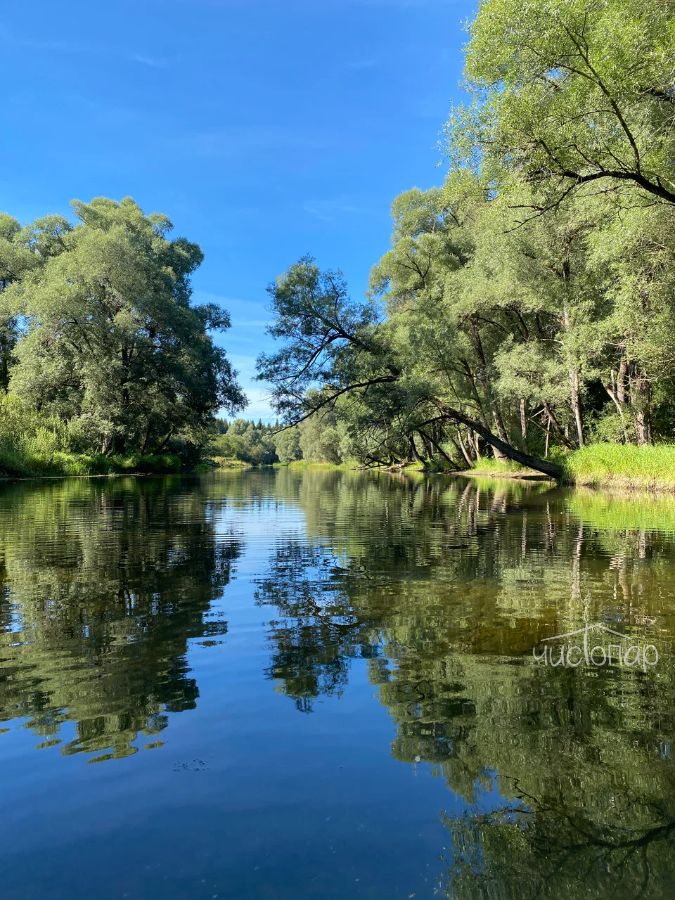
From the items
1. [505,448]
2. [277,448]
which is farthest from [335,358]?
[277,448]

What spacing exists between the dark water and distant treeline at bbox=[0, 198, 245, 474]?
110 feet

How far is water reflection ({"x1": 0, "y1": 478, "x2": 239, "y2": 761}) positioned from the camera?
4.29 m

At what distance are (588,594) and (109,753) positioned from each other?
20.6ft

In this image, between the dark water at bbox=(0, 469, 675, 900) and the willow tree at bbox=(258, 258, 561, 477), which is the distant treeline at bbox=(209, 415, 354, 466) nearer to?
the willow tree at bbox=(258, 258, 561, 477)

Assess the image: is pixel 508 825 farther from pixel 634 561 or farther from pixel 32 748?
pixel 634 561

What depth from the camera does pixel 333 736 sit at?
399cm

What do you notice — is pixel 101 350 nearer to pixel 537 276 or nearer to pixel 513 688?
pixel 537 276

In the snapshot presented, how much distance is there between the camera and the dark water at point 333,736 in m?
2.71

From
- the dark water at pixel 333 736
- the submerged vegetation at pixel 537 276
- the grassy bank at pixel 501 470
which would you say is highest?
the submerged vegetation at pixel 537 276

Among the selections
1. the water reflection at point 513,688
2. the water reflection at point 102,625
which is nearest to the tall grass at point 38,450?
the water reflection at point 102,625

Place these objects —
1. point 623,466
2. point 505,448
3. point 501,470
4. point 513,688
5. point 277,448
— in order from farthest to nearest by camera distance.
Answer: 1. point 277,448
2. point 501,470
3. point 505,448
4. point 623,466
5. point 513,688

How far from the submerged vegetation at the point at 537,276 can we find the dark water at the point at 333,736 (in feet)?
30.9

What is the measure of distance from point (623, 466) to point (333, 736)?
25.7 m

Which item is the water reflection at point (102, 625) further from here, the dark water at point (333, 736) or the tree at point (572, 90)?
the tree at point (572, 90)
